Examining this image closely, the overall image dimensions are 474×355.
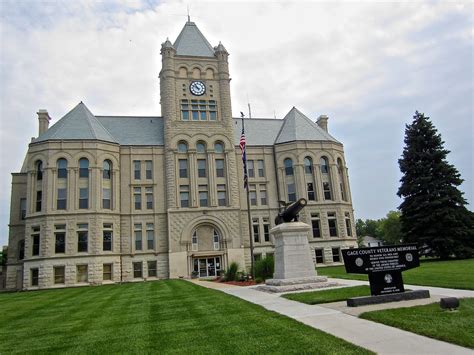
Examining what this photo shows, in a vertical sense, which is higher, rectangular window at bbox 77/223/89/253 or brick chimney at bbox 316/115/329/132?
brick chimney at bbox 316/115/329/132

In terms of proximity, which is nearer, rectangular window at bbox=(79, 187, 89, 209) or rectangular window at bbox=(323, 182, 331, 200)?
rectangular window at bbox=(79, 187, 89, 209)

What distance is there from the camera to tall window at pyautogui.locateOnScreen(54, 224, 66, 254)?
37.7 m

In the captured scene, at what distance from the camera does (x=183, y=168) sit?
144 feet

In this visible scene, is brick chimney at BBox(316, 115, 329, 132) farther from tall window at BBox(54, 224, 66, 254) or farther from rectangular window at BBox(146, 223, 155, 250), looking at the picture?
tall window at BBox(54, 224, 66, 254)

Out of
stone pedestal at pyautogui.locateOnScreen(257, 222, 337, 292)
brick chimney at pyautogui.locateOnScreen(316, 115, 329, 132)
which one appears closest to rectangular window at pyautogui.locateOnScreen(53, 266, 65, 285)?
stone pedestal at pyautogui.locateOnScreen(257, 222, 337, 292)

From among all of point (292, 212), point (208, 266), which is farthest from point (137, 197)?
point (292, 212)

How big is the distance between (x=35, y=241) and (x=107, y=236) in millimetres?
6764

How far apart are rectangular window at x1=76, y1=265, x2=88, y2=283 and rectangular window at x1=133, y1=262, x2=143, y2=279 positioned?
4.90 meters

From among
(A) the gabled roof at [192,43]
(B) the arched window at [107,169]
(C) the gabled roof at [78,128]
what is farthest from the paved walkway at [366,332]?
(A) the gabled roof at [192,43]

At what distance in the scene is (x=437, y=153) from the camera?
38.8 m

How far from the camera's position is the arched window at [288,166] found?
4706 centimetres

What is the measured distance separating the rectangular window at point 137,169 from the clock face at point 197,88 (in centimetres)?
1054

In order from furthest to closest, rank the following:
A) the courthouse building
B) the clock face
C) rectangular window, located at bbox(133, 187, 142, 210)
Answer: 1. the clock face
2. rectangular window, located at bbox(133, 187, 142, 210)
3. the courthouse building

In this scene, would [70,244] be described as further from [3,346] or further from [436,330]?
[436,330]
